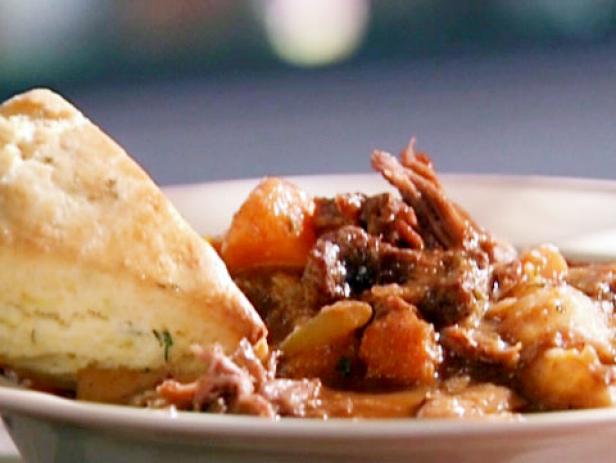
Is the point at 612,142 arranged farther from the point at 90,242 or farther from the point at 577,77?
the point at 90,242

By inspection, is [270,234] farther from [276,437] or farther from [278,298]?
[276,437]

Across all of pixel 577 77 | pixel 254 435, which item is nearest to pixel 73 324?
pixel 254 435

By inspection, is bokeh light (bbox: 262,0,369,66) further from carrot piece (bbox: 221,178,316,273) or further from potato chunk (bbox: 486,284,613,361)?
potato chunk (bbox: 486,284,613,361)

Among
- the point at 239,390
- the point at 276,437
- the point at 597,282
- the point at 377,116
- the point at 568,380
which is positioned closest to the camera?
the point at 276,437

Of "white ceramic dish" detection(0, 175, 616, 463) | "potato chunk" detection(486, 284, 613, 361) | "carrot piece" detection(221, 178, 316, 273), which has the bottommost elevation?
"white ceramic dish" detection(0, 175, 616, 463)

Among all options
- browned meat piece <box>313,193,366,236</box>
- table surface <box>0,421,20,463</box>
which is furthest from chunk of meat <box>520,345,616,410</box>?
table surface <box>0,421,20,463</box>

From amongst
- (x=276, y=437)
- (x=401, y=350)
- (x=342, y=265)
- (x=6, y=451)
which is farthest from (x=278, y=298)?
(x=276, y=437)
